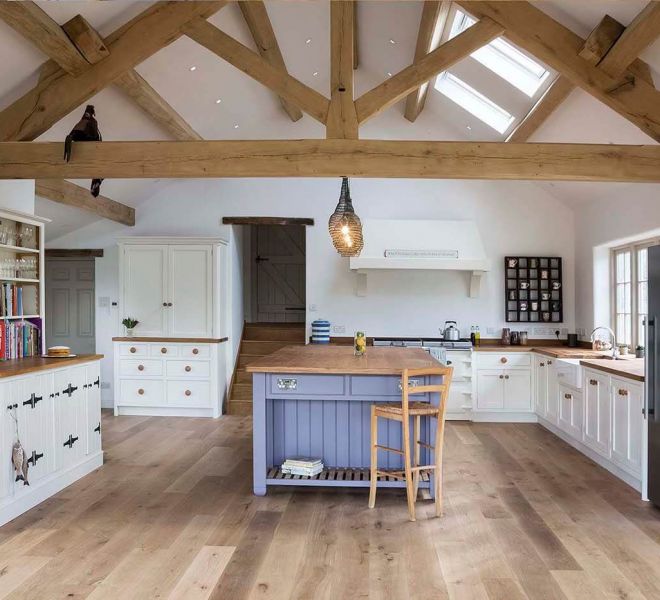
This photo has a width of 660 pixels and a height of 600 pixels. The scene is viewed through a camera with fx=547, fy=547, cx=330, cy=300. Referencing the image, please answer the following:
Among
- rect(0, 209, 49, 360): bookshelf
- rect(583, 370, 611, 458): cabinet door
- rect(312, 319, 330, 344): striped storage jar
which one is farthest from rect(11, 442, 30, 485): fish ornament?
rect(583, 370, 611, 458): cabinet door

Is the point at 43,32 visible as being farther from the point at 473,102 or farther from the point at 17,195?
the point at 473,102

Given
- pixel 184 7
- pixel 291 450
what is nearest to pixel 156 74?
pixel 184 7

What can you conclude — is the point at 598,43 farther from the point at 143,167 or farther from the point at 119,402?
the point at 119,402

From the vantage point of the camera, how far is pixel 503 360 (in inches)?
244

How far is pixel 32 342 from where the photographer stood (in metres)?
4.36

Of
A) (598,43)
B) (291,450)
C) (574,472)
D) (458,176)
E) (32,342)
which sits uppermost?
(598,43)

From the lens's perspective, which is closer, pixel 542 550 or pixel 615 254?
pixel 542 550

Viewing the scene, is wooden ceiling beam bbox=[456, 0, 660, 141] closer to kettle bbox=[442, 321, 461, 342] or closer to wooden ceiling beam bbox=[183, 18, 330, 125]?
wooden ceiling beam bbox=[183, 18, 330, 125]

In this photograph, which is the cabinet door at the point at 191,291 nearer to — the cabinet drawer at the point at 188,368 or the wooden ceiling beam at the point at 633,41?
the cabinet drawer at the point at 188,368

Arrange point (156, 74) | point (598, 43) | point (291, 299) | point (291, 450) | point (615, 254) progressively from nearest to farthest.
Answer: point (598, 43), point (291, 450), point (156, 74), point (615, 254), point (291, 299)

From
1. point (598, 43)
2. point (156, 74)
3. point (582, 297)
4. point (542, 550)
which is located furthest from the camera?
point (582, 297)

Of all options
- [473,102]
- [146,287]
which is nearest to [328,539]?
[146,287]

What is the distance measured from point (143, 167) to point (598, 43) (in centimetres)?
321

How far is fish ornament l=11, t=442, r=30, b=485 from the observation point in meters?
3.36
